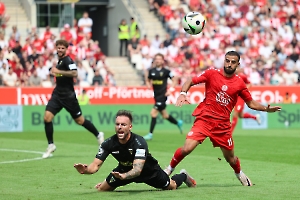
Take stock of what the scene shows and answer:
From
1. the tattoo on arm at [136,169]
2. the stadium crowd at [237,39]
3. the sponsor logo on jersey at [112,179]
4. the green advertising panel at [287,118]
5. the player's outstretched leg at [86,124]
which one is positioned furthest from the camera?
the stadium crowd at [237,39]

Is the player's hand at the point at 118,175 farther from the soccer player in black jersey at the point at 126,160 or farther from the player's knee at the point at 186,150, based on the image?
the player's knee at the point at 186,150

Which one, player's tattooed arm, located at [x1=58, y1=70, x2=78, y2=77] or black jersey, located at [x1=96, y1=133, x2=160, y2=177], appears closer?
black jersey, located at [x1=96, y1=133, x2=160, y2=177]

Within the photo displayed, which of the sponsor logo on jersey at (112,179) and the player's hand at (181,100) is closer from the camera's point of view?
the sponsor logo on jersey at (112,179)

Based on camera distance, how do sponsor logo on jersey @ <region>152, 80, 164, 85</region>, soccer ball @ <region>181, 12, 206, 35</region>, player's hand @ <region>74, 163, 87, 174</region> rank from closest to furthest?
player's hand @ <region>74, 163, 87, 174</region>, soccer ball @ <region>181, 12, 206, 35</region>, sponsor logo on jersey @ <region>152, 80, 164, 85</region>

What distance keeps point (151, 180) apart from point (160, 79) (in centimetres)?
1129

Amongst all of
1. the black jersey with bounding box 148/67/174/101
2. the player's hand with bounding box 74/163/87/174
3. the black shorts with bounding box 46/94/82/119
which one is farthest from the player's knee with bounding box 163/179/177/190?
the black jersey with bounding box 148/67/174/101

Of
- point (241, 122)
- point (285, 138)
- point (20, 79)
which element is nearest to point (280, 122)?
point (241, 122)

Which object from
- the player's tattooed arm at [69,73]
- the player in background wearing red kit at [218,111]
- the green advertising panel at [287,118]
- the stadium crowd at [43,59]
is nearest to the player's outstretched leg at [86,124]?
the player's tattooed arm at [69,73]

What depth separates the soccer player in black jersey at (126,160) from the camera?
956 centimetres

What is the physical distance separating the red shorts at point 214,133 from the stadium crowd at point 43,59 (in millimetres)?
17158

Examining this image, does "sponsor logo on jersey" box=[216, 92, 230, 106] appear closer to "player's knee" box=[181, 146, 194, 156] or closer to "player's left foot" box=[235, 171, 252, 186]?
"player's knee" box=[181, 146, 194, 156]

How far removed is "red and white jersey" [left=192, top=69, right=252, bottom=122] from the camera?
36.8ft

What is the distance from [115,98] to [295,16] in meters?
12.6

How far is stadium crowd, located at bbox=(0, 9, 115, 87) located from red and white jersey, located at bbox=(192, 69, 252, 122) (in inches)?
672
